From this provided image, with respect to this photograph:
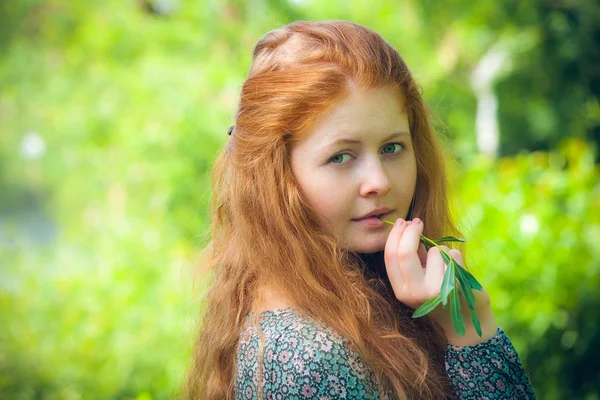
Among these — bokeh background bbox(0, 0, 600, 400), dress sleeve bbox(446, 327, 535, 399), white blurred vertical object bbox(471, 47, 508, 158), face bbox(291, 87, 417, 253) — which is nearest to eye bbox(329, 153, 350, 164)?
face bbox(291, 87, 417, 253)

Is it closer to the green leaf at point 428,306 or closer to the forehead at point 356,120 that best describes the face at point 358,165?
the forehead at point 356,120

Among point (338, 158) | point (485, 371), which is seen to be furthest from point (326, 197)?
point (485, 371)

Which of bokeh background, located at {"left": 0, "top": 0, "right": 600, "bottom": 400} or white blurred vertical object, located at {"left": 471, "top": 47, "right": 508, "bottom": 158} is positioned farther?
white blurred vertical object, located at {"left": 471, "top": 47, "right": 508, "bottom": 158}

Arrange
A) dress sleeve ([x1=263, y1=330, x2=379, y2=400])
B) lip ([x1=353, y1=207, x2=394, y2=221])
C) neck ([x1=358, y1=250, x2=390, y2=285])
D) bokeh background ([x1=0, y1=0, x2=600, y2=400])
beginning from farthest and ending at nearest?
1. bokeh background ([x1=0, y1=0, x2=600, y2=400])
2. neck ([x1=358, y1=250, x2=390, y2=285])
3. lip ([x1=353, y1=207, x2=394, y2=221])
4. dress sleeve ([x1=263, y1=330, x2=379, y2=400])

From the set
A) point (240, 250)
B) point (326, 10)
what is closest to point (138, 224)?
point (326, 10)

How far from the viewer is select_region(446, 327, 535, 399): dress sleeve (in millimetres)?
1601

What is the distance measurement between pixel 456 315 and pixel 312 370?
0.35m

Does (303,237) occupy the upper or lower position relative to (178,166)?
upper

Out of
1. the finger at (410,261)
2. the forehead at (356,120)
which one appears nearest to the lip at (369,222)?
the finger at (410,261)

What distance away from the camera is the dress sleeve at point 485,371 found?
63.0 inches

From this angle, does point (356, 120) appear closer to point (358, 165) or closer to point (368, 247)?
point (358, 165)

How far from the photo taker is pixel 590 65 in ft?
20.2

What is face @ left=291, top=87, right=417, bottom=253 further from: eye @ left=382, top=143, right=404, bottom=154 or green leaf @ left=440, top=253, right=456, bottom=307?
green leaf @ left=440, top=253, right=456, bottom=307

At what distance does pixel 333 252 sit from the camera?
172cm
